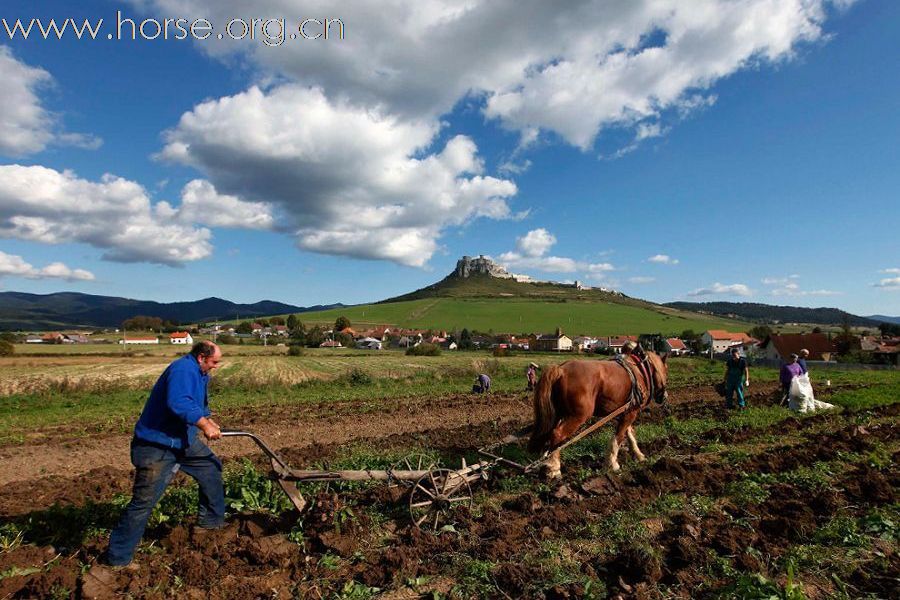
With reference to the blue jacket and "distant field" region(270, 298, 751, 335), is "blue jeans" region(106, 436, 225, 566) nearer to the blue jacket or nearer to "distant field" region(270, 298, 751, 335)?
the blue jacket

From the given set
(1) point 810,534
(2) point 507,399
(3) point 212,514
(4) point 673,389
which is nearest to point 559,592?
(1) point 810,534

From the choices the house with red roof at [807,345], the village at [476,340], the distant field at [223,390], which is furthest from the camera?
the village at [476,340]

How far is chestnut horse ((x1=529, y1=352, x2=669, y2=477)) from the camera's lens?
286 inches

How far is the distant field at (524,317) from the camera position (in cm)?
9956

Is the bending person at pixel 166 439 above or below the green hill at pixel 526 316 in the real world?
below

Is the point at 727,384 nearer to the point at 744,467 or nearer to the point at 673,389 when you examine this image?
the point at 744,467

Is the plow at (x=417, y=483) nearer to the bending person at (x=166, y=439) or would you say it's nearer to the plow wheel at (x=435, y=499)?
the plow wheel at (x=435, y=499)

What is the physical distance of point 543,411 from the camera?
7.30m

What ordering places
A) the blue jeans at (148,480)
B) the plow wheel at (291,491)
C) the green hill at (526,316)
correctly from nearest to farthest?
1. the blue jeans at (148,480)
2. the plow wheel at (291,491)
3. the green hill at (526,316)

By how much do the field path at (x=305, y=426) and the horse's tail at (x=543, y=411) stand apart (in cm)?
504

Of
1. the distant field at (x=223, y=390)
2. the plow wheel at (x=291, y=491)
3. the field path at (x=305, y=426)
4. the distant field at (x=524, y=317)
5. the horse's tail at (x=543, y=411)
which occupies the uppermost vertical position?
the distant field at (x=524, y=317)

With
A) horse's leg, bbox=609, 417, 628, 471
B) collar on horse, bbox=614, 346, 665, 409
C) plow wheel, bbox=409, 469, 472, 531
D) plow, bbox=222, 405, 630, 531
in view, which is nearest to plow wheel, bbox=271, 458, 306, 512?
plow, bbox=222, 405, 630, 531

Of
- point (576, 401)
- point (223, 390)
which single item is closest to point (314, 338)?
point (223, 390)

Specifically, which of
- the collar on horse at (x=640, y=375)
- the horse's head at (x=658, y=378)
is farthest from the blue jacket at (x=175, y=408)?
the horse's head at (x=658, y=378)
